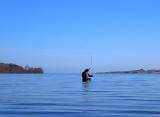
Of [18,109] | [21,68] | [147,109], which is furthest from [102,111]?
[21,68]

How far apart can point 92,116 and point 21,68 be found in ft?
584

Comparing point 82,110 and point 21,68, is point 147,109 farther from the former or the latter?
point 21,68

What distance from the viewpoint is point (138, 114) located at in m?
19.8

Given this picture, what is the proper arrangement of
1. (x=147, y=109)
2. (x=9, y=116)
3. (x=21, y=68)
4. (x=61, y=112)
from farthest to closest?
(x=21, y=68), (x=147, y=109), (x=61, y=112), (x=9, y=116)

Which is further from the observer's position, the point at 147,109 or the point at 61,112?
the point at 147,109

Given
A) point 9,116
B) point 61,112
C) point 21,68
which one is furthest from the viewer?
point 21,68

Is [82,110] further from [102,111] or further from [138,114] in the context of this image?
[138,114]

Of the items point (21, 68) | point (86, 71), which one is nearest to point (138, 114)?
point (86, 71)

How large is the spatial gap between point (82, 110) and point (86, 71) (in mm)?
38062

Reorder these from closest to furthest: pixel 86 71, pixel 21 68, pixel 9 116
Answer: pixel 9 116
pixel 86 71
pixel 21 68

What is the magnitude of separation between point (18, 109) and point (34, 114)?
2168mm

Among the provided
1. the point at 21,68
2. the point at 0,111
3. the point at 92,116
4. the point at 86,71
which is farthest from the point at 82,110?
the point at 21,68

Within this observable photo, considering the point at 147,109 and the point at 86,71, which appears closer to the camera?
the point at 147,109

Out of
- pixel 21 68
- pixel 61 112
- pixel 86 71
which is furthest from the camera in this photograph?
pixel 21 68
